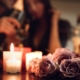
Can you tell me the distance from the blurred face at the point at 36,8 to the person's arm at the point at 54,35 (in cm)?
8

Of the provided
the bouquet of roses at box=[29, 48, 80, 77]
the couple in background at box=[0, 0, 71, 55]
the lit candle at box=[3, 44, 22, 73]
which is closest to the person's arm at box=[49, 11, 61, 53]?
the couple in background at box=[0, 0, 71, 55]

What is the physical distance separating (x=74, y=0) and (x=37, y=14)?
237 millimetres

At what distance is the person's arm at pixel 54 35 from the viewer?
138 centimetres

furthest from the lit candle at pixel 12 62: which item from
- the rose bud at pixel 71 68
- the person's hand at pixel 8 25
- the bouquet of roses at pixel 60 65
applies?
the person's hand at pixel 8 25

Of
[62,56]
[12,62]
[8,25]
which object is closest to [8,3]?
[8,25]

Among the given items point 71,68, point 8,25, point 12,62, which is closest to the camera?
point 71,68

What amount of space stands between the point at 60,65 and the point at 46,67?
0.15ft

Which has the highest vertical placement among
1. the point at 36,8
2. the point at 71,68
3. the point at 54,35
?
the point at 36,8

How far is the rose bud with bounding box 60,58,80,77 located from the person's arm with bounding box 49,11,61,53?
1.99ft

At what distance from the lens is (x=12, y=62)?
95 cm

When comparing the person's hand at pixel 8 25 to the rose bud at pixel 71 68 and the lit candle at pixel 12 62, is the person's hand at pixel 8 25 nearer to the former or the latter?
the lit candle at pixel 12 62

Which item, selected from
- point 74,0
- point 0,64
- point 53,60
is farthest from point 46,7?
point 53,60

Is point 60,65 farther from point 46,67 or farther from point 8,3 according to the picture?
point 8,3

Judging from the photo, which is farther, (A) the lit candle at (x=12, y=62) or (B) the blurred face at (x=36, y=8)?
(B) the blurred face at (x=36, y=8)
